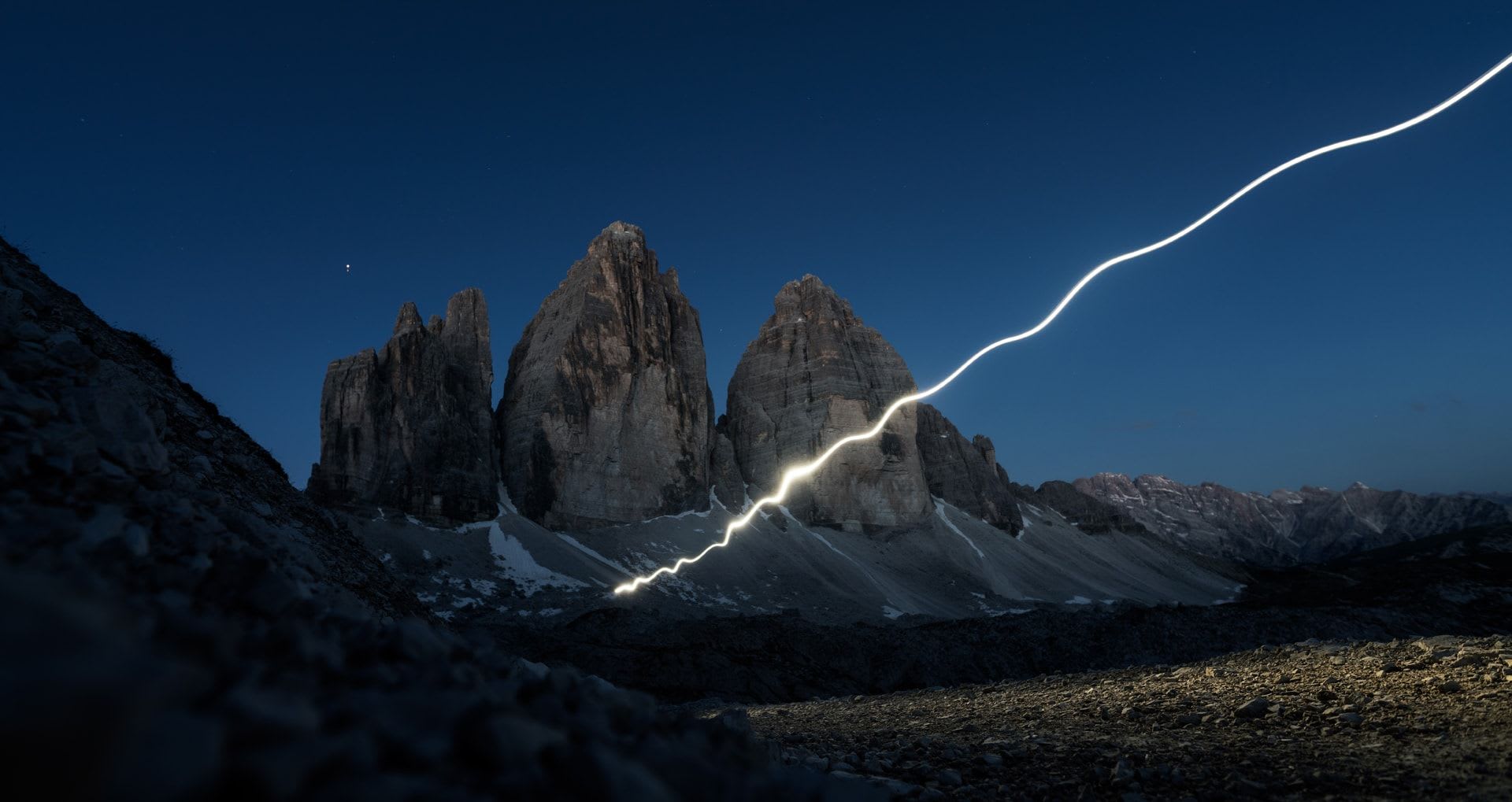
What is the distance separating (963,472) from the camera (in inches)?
4205

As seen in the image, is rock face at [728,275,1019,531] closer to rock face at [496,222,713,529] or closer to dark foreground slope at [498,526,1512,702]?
rock face at [496,222,713,529]

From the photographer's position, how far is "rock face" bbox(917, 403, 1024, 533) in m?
104

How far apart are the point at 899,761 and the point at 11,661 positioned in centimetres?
827

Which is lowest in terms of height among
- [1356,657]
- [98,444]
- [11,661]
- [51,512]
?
[1356,657]

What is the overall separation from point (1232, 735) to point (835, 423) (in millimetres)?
82427

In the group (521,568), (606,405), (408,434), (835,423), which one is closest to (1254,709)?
(521,568)

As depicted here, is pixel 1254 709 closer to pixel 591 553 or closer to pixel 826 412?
pixel 591 553

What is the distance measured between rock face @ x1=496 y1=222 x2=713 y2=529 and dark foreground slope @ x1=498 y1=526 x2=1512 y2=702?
30389 mm

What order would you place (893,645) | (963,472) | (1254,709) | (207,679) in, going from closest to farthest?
1. (207,679)
2. (1254,709)
3. (893,645)
4. (963,472)

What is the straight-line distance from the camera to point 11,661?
1.73m

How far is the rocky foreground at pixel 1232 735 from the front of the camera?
20.5 ft

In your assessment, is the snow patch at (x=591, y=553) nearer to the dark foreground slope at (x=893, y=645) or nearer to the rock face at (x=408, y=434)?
the rock face at (x=408, y=434)

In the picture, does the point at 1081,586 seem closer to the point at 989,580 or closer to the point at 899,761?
the point at 989,580

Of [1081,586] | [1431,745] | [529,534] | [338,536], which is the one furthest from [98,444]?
[1081,586]
